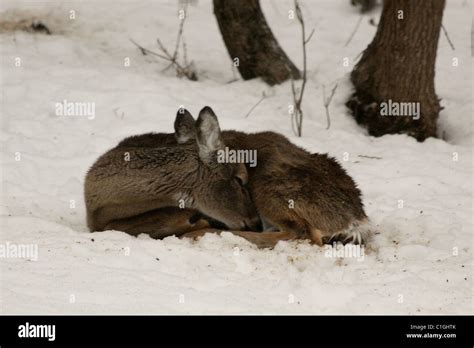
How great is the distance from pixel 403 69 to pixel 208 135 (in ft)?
12.7

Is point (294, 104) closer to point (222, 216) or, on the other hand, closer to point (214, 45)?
point (214, 45)

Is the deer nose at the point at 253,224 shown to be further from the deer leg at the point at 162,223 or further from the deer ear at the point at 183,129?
the deer ear at the point at 183,129

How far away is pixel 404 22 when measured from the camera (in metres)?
9.96

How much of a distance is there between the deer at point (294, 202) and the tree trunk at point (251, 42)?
421 centimetres

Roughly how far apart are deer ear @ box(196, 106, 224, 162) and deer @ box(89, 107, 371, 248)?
3cm

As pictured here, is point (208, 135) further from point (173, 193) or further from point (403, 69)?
point (403, 69)

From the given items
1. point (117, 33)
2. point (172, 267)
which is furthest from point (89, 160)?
point (117, 33)

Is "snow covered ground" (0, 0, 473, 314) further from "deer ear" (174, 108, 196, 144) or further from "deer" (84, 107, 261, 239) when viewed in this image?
"deer ear" (174, 108, 196, 144)

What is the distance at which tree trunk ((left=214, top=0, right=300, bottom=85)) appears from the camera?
1130 cm

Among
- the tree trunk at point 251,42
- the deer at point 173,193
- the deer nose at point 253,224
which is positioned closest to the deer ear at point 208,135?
the deer at point 173,193

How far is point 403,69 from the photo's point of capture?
10.1 meters

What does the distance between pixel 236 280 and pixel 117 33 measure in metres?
7.56

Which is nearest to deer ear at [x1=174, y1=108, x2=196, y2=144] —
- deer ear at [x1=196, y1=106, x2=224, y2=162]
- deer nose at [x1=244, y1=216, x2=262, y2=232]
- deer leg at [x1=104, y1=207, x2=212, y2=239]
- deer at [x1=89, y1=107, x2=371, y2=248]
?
deer at [x1=89, y1=107, x2=371, y2=248]
